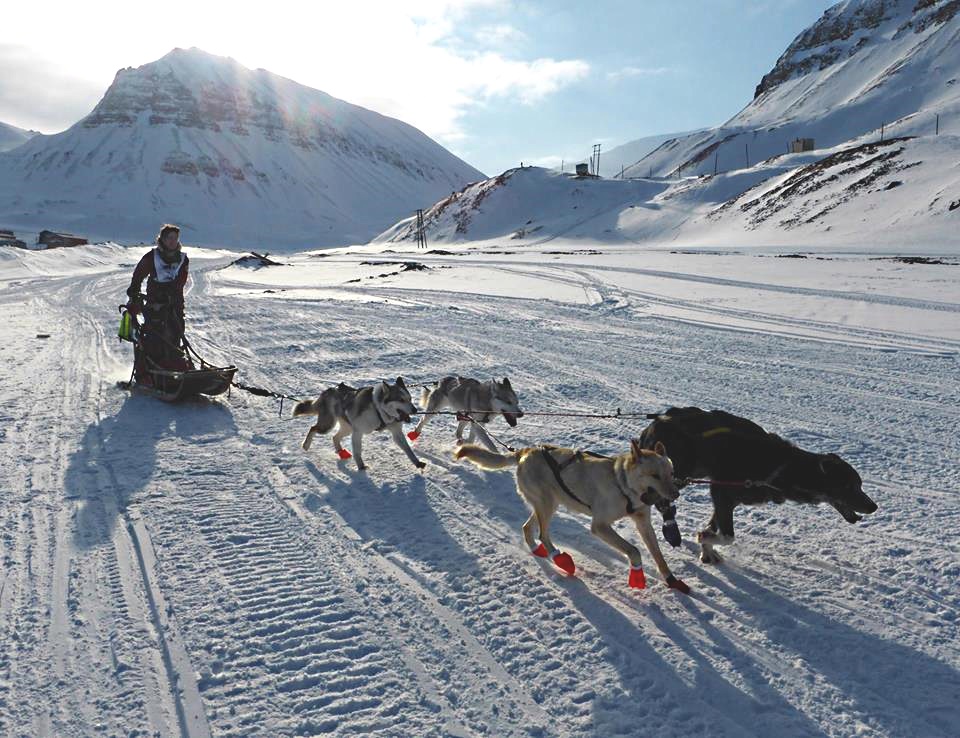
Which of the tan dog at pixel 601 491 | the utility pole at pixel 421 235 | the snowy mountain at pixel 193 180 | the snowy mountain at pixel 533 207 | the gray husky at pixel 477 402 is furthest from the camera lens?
the snowy mountain at pixel 193 180

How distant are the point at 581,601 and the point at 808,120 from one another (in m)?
116

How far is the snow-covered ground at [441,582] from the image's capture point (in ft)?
10.8

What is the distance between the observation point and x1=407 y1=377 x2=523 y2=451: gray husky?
7.25 metres

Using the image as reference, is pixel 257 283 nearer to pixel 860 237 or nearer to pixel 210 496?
pixel 210 496

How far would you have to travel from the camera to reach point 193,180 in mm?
163875

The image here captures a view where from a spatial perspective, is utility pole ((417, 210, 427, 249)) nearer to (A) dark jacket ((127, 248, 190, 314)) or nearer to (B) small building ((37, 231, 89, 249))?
(B) small building ((37, 231, 89, 249))

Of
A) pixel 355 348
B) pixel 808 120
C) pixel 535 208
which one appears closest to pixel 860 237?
pixel 355 348

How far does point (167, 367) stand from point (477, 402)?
15.7 feet

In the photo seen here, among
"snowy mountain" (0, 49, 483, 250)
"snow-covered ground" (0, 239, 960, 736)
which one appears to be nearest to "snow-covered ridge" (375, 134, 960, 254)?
"snow-covered ground" (0, 239, 960, 736)

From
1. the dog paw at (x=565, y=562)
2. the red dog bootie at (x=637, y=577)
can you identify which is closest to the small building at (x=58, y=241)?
the dog paw at (x=565, y=562)

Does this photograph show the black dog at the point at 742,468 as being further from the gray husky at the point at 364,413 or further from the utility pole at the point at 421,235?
the utility pole at the point at 421,235

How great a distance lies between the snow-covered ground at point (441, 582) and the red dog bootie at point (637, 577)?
0.25ft

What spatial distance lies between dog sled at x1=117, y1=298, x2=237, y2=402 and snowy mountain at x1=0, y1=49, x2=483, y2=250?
11080cm

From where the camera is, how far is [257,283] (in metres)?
31.2
